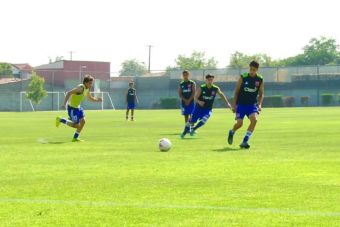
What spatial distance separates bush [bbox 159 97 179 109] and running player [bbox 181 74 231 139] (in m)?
63.4

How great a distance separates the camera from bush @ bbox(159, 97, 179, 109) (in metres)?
88.8

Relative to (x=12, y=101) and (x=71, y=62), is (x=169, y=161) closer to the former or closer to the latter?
(x=12, y=101)

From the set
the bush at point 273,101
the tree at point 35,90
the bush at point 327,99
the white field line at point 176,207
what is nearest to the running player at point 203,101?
the white field line at point 176,207

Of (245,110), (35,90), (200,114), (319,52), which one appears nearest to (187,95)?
(200,114)

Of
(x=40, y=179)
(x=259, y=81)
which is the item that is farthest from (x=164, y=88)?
(x=40, y=179)

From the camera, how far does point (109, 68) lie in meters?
128

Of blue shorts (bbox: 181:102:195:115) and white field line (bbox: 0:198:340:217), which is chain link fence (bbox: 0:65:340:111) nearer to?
blue shorts (bbox: 181:102:195:115)

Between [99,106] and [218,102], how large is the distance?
13.9 meters

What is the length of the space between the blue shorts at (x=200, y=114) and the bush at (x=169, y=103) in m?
63.4

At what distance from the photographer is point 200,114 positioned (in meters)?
24.3

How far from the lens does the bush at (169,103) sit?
88775 mm

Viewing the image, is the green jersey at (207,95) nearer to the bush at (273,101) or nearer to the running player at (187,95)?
the running player at (187,95)

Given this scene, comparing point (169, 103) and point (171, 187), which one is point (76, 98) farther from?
point (169, 103)

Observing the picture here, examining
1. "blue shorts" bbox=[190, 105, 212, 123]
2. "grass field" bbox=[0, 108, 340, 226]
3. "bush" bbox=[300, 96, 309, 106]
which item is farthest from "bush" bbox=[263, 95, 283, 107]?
"grass field" bbox=[0, 108, 340, 226]
